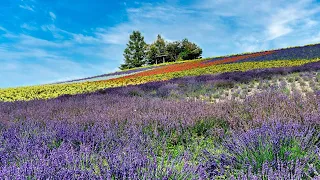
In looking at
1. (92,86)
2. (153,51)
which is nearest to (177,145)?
(92,86)

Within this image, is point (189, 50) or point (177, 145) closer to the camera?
point (177, 145)

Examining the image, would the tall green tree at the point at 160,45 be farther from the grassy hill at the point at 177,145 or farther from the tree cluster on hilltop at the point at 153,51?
the grassy hill at the point at 177,145

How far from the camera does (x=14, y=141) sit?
9.25 feet

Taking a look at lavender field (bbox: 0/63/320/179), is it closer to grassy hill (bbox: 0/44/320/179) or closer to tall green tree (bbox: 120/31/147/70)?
grassy hill (bbox: 0/44/320/179)

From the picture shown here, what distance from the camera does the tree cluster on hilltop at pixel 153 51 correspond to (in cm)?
4359

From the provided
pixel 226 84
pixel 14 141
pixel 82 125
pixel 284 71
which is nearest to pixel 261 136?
pixel 82 125

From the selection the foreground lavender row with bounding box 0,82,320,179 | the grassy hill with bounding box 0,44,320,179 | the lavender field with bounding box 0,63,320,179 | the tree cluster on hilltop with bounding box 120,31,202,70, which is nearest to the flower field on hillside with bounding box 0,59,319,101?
the lavender field with bounding box 0,63,320,179

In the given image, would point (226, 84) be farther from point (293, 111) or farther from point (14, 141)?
point (14, 141)

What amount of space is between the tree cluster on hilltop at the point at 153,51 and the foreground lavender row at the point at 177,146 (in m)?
39.2

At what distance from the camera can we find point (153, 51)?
43750 mm

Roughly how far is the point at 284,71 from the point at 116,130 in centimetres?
901

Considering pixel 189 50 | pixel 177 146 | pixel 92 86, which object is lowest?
pixel 177 146

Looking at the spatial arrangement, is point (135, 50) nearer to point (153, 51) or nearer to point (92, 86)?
point (153, 51)

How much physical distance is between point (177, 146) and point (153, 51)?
41.3m
